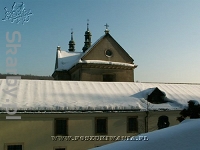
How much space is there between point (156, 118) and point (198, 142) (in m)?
14.6

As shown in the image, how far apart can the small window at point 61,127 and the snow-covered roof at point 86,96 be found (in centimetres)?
96

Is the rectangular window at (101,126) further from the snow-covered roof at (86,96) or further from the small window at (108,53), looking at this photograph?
the small window at (108,53)

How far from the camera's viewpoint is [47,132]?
16625 mm

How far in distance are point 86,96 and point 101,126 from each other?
3.12 m

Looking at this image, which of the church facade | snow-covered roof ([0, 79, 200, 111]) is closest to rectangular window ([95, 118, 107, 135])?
snow-covered roof ([0, 79, 200, 111])

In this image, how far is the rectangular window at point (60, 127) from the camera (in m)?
16.9

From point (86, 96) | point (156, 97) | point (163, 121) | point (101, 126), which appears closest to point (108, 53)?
point (156, 97)

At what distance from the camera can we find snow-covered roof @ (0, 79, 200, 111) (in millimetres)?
17469

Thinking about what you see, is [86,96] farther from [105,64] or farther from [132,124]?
[105,64]

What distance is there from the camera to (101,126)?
702 inches

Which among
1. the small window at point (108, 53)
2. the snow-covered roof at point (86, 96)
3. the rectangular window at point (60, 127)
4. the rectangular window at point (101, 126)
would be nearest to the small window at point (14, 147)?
the snow-covered roof at point (86, 96)

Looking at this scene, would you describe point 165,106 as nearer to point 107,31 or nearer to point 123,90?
point 123,90

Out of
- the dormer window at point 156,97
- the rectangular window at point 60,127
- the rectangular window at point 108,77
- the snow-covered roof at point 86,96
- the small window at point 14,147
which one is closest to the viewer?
the small window at point 14,147

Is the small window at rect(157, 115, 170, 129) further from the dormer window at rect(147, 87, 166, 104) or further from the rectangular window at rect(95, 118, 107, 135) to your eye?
the rectangular window at rect(95, 118, 107, 135)
